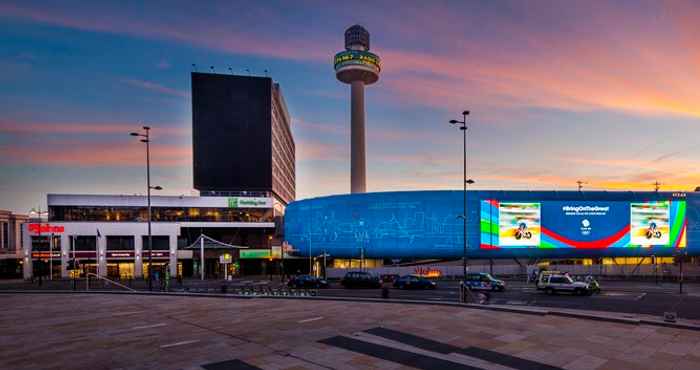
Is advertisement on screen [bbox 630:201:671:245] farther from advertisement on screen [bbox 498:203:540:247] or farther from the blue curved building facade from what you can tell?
advertisement on screen [bbox 498:203:540:247]

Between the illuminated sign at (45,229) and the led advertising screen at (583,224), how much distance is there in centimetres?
7241

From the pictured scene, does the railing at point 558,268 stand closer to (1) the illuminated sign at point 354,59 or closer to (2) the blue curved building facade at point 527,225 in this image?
(2) the blue curved building facade at point 527,225

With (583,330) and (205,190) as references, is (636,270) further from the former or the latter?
(205,190)

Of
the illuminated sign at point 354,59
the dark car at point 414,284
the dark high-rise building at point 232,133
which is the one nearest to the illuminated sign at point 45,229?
the dark high-rise building at point 232,133

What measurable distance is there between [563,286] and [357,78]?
104 meters

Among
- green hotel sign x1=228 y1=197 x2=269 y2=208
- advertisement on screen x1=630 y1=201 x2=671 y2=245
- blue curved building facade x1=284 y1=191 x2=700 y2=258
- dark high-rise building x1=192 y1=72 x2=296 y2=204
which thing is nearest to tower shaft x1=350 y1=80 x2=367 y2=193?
dark high-rise building x1=192 y1=72 x2=296 y2=204

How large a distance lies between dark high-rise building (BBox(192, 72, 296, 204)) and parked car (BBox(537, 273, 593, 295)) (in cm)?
8755

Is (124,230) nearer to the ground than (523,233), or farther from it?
farther from it

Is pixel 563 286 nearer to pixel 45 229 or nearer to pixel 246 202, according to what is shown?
pixel 246 202

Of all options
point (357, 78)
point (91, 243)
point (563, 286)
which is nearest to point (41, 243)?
point (91, 243)

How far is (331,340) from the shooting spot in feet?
52.4

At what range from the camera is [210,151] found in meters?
110

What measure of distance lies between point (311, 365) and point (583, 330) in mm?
12689

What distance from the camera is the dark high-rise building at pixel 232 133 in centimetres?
10938
